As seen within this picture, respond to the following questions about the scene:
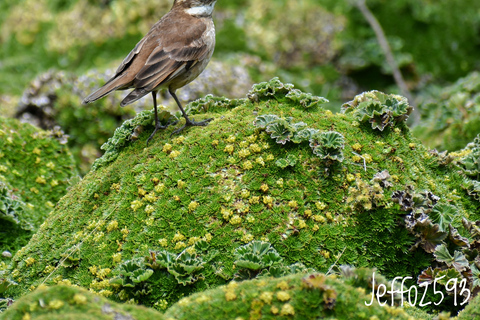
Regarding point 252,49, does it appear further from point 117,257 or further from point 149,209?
point 117,257

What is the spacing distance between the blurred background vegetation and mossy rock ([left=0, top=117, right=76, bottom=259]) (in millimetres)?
3227

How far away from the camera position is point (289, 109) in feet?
22.7

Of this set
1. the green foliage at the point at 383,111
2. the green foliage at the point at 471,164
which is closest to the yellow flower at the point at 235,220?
the green foliage at the point at 383,111

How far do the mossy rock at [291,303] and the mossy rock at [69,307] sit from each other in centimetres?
36

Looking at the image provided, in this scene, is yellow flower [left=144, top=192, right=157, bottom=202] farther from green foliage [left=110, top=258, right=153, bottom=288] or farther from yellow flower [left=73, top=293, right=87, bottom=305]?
yellow flower [left=73, top=293, right=87, bottom=305]

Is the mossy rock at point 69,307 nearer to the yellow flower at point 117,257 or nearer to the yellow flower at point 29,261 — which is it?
the yellow flower at point 117,257

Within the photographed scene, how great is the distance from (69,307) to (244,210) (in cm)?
235

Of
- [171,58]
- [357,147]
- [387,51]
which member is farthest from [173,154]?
[387,51]

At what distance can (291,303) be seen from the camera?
4230 millimetres

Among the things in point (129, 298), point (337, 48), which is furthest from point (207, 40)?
point (337, 48)

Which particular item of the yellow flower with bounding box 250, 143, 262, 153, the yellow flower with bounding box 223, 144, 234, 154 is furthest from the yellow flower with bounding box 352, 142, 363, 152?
the yellow flower with bounding box 223, 144, 234, 154

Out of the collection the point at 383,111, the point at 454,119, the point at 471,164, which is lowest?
the point at 471,164

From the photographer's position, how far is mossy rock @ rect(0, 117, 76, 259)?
7.32 m

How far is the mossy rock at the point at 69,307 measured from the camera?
3.99 m
